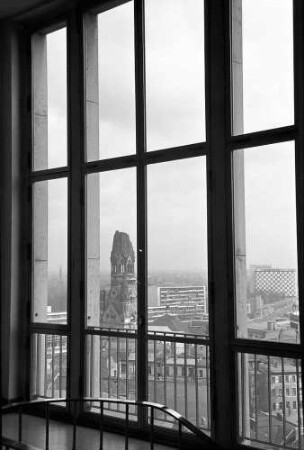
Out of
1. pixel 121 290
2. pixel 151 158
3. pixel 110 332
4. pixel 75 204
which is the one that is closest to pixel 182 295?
pixel 121 290

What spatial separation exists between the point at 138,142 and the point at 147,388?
7.11ft

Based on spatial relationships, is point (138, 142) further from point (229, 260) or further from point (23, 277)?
point (23, 277)

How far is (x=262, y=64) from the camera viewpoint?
13.3 feet

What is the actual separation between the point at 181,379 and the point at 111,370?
30.8 inches

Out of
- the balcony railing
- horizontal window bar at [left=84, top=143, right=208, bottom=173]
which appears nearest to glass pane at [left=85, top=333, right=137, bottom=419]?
the balcony railing

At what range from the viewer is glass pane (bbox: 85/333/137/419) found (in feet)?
15.7

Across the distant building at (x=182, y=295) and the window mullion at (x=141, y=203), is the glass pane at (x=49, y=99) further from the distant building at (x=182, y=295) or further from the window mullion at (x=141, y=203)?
the distant building at (x=182, y=295)

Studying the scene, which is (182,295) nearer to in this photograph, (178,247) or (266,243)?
(178,247)

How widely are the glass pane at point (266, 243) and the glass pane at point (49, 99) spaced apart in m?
2.15

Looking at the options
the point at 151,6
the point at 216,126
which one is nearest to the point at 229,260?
the point at 216,126

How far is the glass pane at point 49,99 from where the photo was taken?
5.55m

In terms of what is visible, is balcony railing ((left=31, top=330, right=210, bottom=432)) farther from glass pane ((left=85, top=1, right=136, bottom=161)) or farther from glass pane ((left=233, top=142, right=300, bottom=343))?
glass pane ((left=85, top=1, right=136, bottom=161))

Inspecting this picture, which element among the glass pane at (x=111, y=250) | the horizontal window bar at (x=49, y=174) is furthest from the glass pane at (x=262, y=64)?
the horizontal window bar at (x=49, y=174)

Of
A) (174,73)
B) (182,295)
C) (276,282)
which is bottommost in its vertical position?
(182,295)
